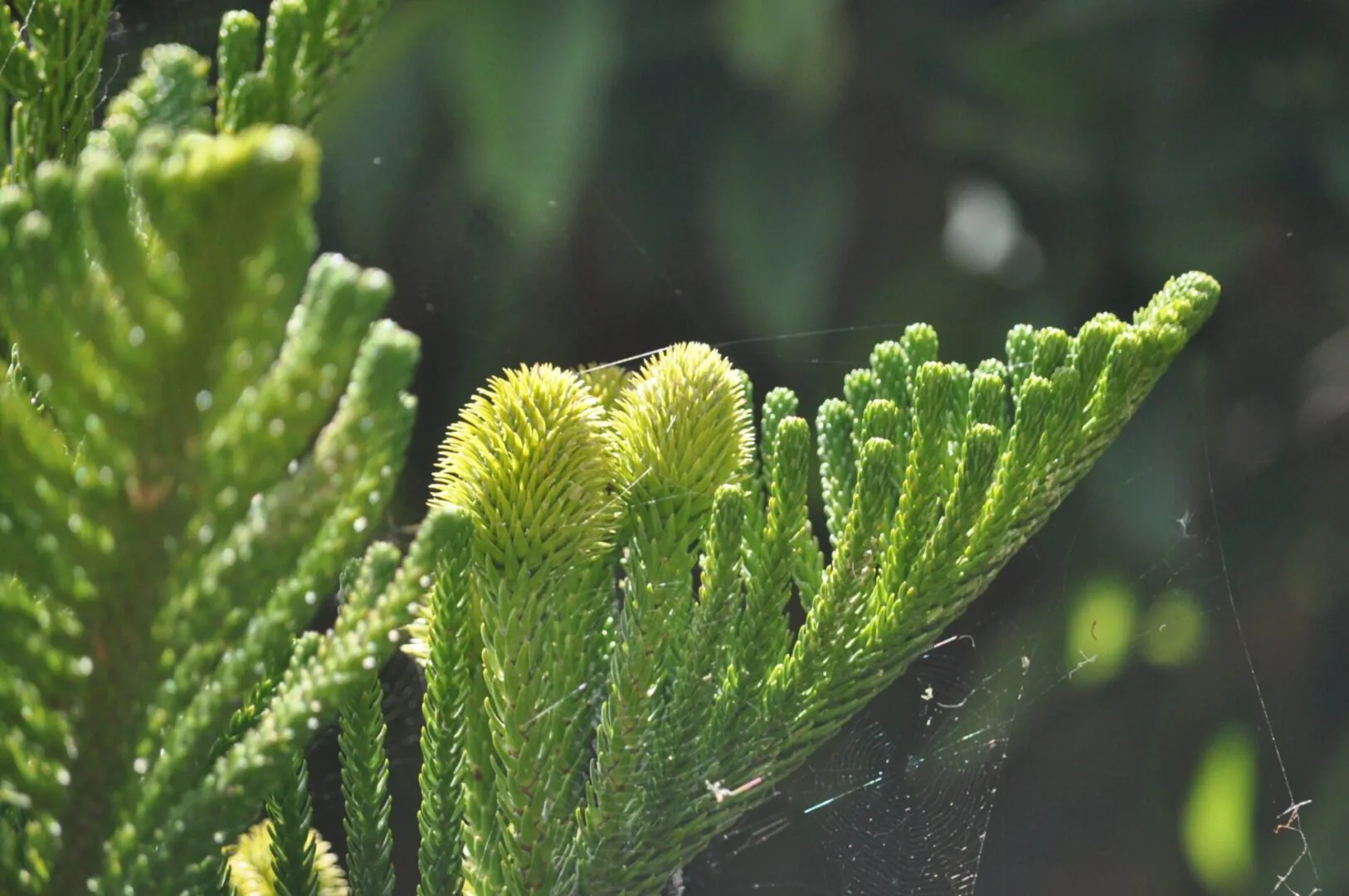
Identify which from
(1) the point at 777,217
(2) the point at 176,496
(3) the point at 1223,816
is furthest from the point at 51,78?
(3) the point at 1223,816

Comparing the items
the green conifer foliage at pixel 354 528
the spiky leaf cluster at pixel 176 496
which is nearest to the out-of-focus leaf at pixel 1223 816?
the green conifer foliage at pixel 354 528

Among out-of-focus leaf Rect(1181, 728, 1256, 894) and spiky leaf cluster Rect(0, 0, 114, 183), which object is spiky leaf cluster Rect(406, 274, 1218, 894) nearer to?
spiky leaf cluster Rect(0, 0, 114, 183)

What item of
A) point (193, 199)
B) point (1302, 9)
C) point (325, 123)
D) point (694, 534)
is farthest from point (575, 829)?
point (1302, 9)

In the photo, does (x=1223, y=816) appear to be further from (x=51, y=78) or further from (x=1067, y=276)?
(x=51, y=78)

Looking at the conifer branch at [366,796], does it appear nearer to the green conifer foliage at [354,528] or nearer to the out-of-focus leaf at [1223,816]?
the green conifer foliage at [354,528]

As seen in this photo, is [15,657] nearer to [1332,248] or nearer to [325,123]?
[325,123]

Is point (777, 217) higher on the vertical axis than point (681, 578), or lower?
higher
